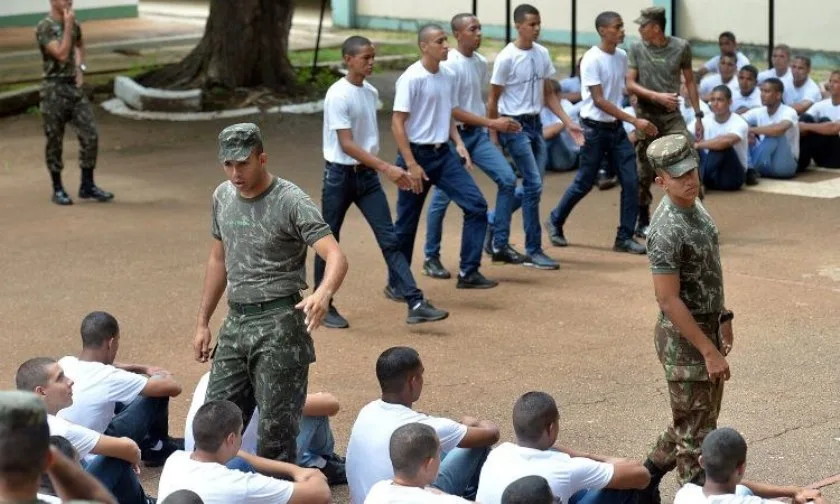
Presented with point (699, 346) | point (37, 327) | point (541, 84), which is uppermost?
point (541, 84)

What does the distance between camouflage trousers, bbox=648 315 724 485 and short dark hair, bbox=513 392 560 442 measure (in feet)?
2.41

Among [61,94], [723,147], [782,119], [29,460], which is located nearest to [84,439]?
[29,460]

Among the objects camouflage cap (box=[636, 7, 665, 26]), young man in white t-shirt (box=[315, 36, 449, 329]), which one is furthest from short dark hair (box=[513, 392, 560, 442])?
camouflage cap (box=[636, 7, 665, 26])

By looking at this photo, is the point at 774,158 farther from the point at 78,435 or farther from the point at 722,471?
the point at 78,435

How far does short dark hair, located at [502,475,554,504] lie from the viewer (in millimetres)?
→ 4953

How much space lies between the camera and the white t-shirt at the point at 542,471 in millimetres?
5668

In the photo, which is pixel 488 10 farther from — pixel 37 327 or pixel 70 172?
pixel 37 327

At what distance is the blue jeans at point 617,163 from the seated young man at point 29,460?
8289 millimetres

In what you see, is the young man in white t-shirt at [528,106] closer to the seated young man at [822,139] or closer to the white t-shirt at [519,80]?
the white t-shirt at [519,80]

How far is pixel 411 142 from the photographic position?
1012 cm

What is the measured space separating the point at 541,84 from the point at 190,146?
5916 millimetres

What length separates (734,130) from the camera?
44.7ft

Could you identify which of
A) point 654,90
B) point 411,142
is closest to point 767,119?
point 654,90

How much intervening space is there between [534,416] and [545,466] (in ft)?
0.63
